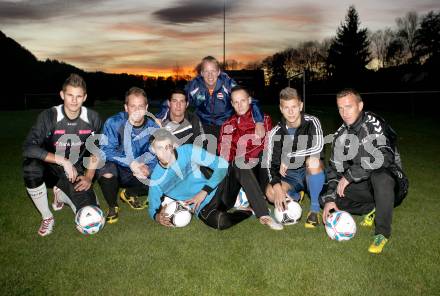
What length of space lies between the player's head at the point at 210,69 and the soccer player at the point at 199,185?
2.11 meters

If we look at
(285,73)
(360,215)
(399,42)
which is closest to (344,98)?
(360,215)

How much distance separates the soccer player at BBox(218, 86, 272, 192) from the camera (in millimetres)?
5250

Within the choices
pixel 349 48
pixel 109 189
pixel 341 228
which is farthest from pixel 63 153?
pixel 349 48

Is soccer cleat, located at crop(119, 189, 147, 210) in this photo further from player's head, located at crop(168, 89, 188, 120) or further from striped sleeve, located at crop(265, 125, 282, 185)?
striped sleeve, located at crop(265, 125, 282, 185)

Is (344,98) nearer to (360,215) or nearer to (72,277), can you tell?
(360,215)

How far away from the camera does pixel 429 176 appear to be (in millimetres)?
6777

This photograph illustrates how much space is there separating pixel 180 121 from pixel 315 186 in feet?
7.95

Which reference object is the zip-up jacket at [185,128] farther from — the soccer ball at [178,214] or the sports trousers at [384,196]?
the sports trousers at [384,196]

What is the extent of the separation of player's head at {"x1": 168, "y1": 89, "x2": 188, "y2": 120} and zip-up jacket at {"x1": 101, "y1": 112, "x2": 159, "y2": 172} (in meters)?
0.44

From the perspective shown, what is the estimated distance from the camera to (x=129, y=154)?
5340mm

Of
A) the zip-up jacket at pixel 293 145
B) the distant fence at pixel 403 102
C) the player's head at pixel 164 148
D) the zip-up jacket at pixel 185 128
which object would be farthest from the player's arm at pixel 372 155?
the distant fence at pixel 403 102

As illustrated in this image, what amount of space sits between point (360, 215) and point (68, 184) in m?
3.82

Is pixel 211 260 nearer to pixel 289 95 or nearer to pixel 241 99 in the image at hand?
pixel 289 95

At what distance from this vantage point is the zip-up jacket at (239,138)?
216 inches
